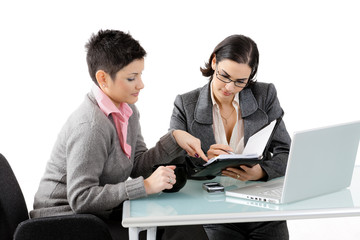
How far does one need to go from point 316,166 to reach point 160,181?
590 mm

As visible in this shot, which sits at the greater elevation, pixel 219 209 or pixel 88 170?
pixel 88 170

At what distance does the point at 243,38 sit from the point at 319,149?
813 millimetres

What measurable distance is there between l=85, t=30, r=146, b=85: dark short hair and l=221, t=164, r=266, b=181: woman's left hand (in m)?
0.62

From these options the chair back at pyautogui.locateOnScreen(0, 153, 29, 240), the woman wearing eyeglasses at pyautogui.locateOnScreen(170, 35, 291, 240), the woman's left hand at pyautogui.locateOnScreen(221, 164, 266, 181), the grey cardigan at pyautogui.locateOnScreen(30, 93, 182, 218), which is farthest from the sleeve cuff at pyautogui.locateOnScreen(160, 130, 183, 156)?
the chair back at pyautogui.locateOnScreen(0, 153, 29, 240)

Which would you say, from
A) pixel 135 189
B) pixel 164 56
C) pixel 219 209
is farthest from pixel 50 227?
pixel 164 56

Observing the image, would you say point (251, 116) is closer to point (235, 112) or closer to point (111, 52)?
point (235, 112)

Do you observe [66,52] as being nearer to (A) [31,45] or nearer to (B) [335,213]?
(A) [31,45]

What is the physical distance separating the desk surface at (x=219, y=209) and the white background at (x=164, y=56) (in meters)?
1.91

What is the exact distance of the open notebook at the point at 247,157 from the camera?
6.85 feet

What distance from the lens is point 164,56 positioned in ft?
13.2

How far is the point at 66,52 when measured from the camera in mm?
3949

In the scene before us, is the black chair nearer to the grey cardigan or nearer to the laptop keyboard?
the grey cardigan

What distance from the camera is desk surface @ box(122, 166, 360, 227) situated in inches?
73.4

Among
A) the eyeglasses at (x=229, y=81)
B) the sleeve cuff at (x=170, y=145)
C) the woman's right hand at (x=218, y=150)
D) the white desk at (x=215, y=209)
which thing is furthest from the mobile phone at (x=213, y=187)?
the eyeglasses at (x=229, y=81)
